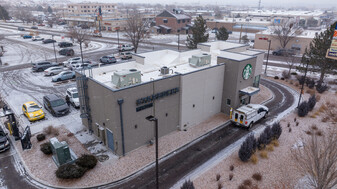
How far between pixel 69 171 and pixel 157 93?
827 centimetres

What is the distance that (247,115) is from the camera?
21.2 m

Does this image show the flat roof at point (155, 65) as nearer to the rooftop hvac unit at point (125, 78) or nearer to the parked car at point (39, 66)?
the rooftop hvac unit at point (125, 78)

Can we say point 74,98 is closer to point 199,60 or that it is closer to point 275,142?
point 199,60

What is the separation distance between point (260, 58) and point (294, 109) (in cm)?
711

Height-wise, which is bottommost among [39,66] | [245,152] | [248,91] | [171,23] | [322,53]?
[245,152]

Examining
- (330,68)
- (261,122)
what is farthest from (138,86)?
(330,68)

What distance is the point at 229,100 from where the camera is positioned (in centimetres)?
2419

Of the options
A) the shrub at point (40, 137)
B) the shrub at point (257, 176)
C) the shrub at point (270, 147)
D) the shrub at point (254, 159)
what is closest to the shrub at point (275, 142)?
the shrub at point (270, 147)

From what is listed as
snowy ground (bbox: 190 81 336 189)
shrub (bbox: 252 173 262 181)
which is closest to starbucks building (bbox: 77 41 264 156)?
snowy ground (bbox: 190 81 336 189)

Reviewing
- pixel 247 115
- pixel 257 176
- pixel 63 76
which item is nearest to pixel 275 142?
pixel 247 115

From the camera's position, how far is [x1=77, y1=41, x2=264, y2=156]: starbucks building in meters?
17.0

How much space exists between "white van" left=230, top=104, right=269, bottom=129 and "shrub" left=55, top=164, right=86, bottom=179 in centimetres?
1405

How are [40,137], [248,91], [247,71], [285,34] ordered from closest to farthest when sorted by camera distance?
[40,137]
[248,91]
[247,71]
[285,34]

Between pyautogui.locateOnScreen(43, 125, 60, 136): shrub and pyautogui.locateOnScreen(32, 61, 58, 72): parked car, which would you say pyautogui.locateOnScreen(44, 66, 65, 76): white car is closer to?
pyautogui.locateOnScreen(32, 61, 58, 72): parked car
